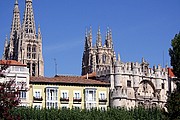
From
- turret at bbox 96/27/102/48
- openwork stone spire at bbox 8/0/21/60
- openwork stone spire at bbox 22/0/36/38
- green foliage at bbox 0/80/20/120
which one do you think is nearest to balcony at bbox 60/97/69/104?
green foliage at bbox 0/80/20/120

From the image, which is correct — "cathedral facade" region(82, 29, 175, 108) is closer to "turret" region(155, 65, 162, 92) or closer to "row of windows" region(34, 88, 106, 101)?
"turret" region(155, 65, 162, 92)

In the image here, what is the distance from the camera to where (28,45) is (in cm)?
15450

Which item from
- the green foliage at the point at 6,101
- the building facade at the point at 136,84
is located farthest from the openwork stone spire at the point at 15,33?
the green foliage at the point at 6,101

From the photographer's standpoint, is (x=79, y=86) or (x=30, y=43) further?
(x=30, y=43)

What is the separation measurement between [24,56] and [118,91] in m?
73.8

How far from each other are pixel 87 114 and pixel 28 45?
89.7m

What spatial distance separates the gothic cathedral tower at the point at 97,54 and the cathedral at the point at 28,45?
1648 cm

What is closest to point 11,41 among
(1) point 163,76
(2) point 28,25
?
(2) point 28,25

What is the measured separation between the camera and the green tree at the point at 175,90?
48344mm

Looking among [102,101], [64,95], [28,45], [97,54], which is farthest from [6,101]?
[28,45]

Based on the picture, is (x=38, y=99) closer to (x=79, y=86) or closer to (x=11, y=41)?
(x=79, y=86)

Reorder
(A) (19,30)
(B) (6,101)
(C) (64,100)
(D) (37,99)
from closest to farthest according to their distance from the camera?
(B) (6,101) < (D) (37,99) < (C) (64,100) < (A) (19,30)

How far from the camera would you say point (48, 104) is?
77.1m

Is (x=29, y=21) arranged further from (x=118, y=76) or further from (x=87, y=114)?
(x=87, y=114)
